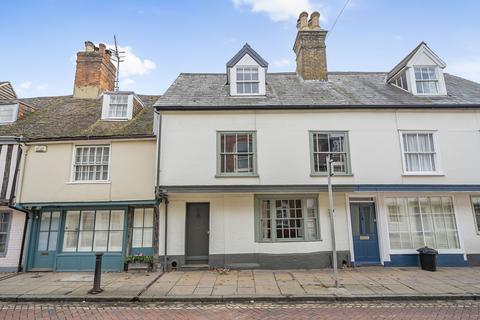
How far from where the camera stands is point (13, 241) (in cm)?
1069

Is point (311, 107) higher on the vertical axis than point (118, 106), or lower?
lower

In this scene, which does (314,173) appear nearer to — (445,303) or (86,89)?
(445,303)

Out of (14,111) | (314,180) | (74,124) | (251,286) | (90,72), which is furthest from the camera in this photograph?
(90,72)

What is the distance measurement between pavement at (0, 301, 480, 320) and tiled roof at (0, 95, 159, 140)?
21.1 ft

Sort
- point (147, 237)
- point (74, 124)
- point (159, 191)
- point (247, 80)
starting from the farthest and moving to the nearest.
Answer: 1. point (247, 80)
2. point (74, 124)
3. point (147, 237)
4. point (159, 191)

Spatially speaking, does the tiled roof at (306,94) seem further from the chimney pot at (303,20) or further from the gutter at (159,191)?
the chimney pot at (303,20)

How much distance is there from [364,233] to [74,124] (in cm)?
1319

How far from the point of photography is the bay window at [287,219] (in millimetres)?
10609

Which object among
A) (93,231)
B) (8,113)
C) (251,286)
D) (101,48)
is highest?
(101,48)

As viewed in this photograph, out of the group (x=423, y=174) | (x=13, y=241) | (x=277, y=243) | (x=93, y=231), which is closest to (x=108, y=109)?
(x=93, y=231)

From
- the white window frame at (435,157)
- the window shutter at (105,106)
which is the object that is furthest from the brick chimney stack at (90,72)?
the white window frame at (435,157)

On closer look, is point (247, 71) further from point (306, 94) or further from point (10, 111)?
point (10, 111)

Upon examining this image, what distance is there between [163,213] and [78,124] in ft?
19.0

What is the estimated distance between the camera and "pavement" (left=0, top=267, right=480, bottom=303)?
705cm
